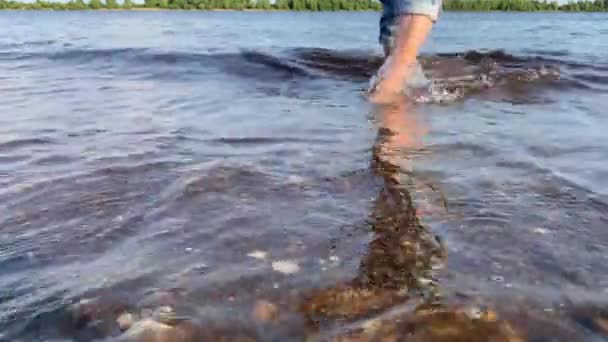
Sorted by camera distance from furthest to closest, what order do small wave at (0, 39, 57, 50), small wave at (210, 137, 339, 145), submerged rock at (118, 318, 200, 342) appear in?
small wave at (0, 39, 57, 50) < small wave at (210, 137, 339, 145) < submerged rock at (118, 318, 200, 342)

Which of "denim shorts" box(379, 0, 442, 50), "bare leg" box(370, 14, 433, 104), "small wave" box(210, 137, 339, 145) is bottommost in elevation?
"small wave" box(210, 137, 339, 145)

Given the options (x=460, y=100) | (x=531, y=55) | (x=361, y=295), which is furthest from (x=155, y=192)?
(x=531, y=55)

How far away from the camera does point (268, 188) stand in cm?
285

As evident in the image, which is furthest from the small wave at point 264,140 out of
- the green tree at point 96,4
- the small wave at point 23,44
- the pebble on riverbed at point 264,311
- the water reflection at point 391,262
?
the green tree at point 96,4

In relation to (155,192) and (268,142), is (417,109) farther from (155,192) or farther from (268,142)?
(155,192)

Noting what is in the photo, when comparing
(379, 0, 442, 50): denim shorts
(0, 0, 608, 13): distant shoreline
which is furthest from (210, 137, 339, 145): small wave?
Answer: (0, 0, 608, 13): distant shoreline

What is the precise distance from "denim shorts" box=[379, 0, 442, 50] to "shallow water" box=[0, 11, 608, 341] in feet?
2.07

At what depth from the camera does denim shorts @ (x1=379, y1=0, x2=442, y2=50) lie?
428cm

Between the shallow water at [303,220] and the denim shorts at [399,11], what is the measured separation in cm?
63

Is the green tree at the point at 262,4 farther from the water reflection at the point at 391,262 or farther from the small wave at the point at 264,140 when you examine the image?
the water reflection at the point at 391,262

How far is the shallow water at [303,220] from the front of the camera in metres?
1.73

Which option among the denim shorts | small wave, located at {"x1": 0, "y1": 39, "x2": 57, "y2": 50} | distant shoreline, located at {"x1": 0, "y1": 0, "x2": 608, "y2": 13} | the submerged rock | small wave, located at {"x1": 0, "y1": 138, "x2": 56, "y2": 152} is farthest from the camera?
distant shoreline, located at {"x1": 0, "y1": 0, "x2": 608, "y2": 13}

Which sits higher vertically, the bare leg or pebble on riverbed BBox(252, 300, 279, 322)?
the bare leg

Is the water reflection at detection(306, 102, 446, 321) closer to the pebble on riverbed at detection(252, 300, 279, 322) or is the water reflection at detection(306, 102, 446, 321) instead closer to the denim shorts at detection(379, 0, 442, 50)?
the pebble on riverbed at detection(252, 300, 279, 322)
